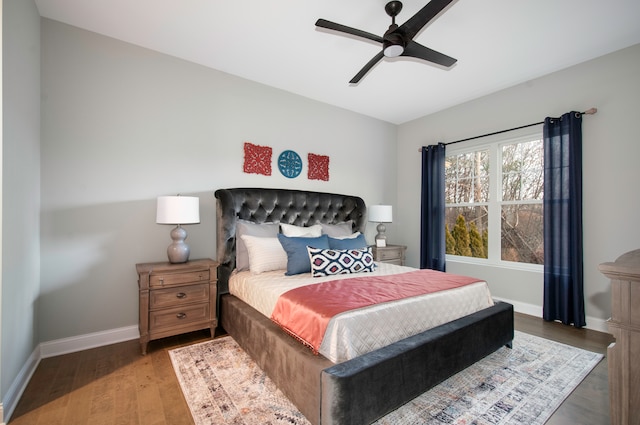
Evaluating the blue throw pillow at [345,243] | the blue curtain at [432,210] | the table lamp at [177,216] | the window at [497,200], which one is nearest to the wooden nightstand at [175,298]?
the table lamp at [177,216]

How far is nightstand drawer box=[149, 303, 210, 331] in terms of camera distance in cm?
240

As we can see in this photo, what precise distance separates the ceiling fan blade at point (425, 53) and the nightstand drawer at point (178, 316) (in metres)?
2.76

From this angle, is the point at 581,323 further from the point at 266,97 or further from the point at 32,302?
the point at 32,302

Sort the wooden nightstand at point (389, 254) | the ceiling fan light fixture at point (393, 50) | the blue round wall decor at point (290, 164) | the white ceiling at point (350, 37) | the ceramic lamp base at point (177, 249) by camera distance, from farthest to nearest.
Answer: the wooden nightstand at point (389, 254), the blue round wall decor at point (290, 164), the ceramic lamp base at point (177, 249), the white ceiling at point (350, 37), the ceiling fan light fixture at point (393, 50)

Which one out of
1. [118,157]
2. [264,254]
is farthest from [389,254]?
[118,157]

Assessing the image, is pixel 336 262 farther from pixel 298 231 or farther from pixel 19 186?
pixel 19 186

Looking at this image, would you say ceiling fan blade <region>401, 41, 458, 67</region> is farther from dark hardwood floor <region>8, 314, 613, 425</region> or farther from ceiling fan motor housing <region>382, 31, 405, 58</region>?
dark hardwood floor <region>8, 314, 613, 425</region>

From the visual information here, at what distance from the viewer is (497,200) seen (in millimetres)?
3809

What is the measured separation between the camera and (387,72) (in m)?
3.23

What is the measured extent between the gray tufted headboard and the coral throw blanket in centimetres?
122

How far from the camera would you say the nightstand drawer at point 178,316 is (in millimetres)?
2402

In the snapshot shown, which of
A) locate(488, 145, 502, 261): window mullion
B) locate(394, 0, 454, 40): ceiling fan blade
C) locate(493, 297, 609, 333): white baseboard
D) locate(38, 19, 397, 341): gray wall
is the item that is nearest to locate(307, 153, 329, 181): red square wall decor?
locate(38, 19, 397, 341): gray wall

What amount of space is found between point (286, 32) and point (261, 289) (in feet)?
7.39

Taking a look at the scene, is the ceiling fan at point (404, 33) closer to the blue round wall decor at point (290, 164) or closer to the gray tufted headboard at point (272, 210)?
the blue round wall decor at point (290, 164)
